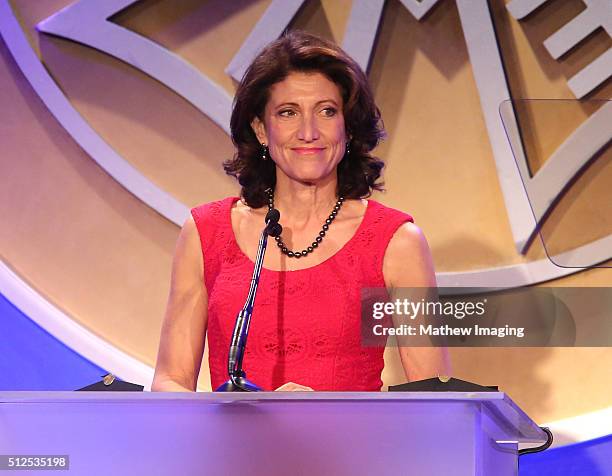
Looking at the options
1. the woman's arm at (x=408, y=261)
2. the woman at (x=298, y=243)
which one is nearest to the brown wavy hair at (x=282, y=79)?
the woman at (x=298, y=243)

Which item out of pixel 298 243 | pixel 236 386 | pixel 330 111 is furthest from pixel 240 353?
pixel 330 111

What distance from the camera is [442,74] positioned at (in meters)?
2.38

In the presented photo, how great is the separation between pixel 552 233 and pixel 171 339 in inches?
30.4

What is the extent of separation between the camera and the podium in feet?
3.44

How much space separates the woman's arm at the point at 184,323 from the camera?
1.93 metres

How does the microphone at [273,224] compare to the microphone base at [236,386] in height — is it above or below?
above

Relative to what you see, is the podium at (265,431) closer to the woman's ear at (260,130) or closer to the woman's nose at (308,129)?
the woman's nose at (308,129)

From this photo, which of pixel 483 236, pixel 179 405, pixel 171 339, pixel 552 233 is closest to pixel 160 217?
pixel 171 339

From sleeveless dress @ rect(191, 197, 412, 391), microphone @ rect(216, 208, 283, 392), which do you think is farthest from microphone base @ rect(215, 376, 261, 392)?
sleeveless dress @ rect(191, 197, 412, 391)

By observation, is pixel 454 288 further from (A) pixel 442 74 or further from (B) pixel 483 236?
(A) pixel 442 74

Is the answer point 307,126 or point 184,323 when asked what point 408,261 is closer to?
point 307,126

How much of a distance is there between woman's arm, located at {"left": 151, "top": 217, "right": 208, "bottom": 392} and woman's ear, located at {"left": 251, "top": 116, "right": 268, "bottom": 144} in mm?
226

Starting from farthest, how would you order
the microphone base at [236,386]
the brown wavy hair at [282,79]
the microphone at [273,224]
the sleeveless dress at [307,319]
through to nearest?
the brown wavy hair at [282,79] → the sleeveless dress at [307,319] → the microphone at [273,224] → the microphone base at [236,386]

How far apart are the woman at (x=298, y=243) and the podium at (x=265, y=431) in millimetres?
693
